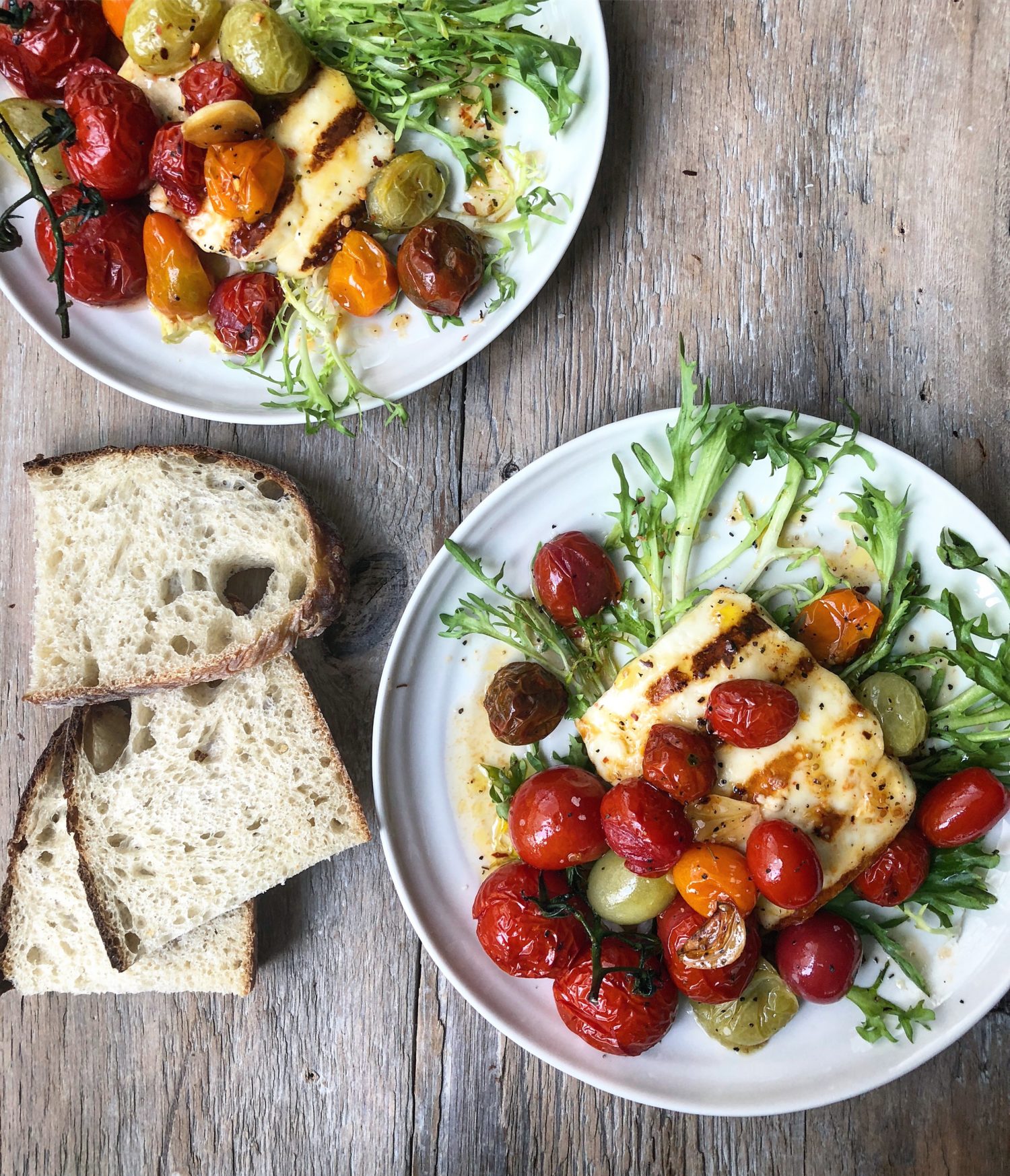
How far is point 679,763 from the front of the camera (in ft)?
5.82

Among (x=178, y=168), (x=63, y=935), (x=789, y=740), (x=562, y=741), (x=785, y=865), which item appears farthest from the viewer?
(x=63, y=935)

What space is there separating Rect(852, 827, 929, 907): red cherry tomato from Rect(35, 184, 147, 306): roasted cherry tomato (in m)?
2.07

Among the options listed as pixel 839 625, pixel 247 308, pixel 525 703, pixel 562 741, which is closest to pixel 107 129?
pixel 247 308

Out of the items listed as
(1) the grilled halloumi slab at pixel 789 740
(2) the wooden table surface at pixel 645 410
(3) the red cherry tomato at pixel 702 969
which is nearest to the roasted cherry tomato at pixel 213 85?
(2) the wooden table surface at pixel 645 410

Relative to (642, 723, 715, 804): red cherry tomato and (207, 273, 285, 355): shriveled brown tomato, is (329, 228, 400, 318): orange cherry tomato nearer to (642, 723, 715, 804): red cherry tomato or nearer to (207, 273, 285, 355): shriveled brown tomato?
(207, 273, 285, 355): shriveled brown tomato

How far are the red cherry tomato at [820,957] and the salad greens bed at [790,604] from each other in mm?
93

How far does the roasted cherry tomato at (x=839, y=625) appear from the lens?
192cm

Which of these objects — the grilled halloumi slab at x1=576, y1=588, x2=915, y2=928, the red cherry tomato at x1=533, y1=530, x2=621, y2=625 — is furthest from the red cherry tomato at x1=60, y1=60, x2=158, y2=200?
the grilled halloumi slab at x1=576, y1=588, x2=915, y2=928

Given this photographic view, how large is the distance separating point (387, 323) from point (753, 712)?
1186 mm

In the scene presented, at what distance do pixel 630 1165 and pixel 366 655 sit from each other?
1.40 m

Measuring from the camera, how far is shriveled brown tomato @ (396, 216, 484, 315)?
6.27ft

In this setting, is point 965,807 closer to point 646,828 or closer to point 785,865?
point 785,865

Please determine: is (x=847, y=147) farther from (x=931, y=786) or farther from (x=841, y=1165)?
(x=841, y=1165)

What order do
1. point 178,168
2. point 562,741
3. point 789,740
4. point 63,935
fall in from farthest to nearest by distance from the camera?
point 63,935
point 562,741
point 178,168
point 789,740
